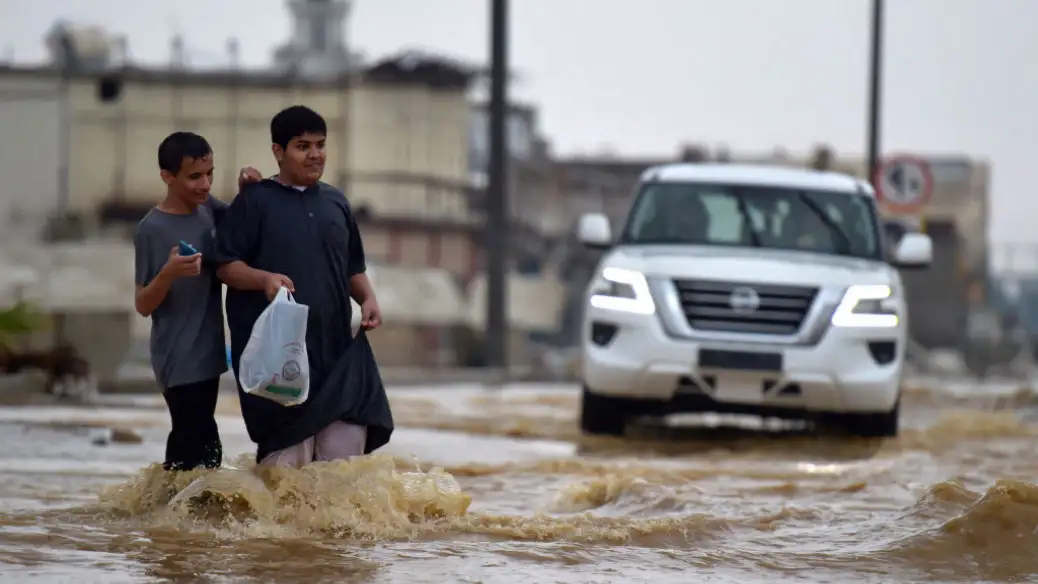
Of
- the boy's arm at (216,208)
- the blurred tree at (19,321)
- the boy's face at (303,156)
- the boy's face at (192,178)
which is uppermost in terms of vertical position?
the boy's face at (303,156)

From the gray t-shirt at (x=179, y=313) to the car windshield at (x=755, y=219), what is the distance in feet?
22.3

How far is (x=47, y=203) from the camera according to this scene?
50344 millimetres

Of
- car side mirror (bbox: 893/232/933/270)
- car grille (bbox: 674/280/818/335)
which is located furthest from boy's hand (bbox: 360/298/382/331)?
car side mirror (bbox: 893/232/933/270)

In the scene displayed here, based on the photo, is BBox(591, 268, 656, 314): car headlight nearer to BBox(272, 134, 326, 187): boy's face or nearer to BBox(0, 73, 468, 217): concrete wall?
BBox(272, 134, 326, 187): boy's face

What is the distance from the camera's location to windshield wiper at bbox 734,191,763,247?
1408cm

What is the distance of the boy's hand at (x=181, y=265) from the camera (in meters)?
7.26

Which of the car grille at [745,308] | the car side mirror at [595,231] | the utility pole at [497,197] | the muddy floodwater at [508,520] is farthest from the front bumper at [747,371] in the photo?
the utility pole at [497,197]

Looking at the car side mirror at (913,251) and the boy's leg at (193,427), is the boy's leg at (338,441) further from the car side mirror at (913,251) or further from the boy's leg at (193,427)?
the car side mirror at (913,251)

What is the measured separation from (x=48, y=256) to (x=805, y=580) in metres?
40.6

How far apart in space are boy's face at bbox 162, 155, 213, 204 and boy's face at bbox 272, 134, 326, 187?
1.03ft

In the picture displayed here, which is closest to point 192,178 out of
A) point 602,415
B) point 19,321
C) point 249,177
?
point 249,177

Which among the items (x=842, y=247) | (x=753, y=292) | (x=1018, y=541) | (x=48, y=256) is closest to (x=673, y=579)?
(x=1018, y=541)

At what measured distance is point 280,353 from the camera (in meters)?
7.05

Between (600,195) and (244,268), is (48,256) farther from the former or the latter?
(244,268)
